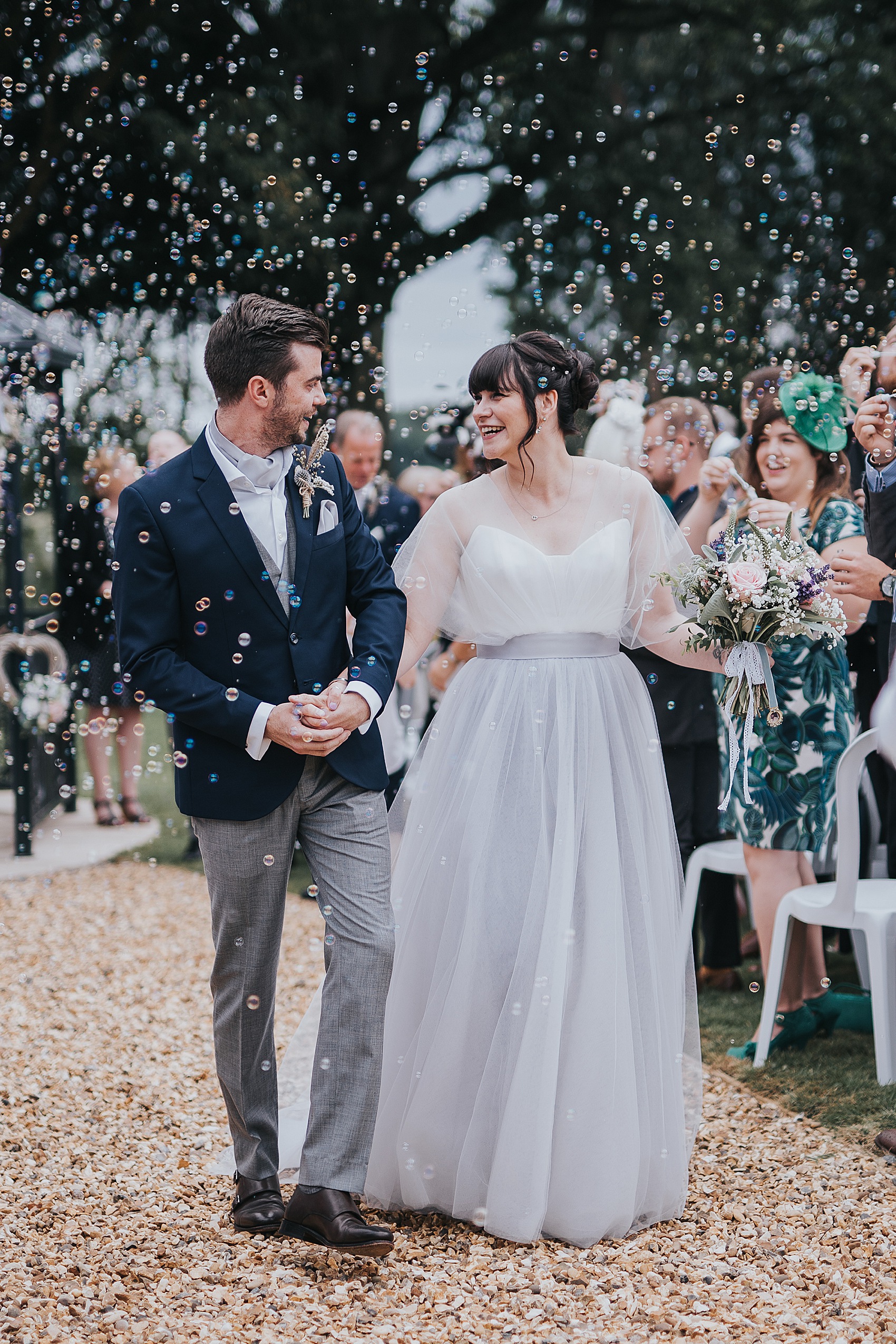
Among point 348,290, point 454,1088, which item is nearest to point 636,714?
point 454,1088

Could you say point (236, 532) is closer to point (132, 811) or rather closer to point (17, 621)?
point (17, 621)

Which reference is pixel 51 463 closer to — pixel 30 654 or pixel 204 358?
pixel 30 654

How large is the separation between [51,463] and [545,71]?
6721 mm

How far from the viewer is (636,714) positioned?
308 cm

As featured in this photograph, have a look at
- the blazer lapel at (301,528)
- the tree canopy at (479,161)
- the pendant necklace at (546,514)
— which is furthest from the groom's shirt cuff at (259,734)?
the tree canopy at (479,161)

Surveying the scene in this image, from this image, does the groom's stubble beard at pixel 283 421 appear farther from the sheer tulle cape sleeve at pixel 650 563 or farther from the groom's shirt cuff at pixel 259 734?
the sheer tulle cape sleeve at pixel 650 563

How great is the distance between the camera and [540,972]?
279 cm

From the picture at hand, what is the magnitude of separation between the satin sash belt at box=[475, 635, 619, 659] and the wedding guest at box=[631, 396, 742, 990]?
1.70 meters

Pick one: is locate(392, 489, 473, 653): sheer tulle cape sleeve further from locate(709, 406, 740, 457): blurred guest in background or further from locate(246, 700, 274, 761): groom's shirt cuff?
locate(709, 406, 740, 457): blurred guest in background

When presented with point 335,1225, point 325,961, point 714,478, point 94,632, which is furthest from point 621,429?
point 94,632

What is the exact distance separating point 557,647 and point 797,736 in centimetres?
142

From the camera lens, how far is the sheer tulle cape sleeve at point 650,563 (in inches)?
125

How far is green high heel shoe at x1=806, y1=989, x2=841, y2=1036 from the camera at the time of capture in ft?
13.9

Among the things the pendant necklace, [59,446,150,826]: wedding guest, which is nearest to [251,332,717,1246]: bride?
the pendant necklace
